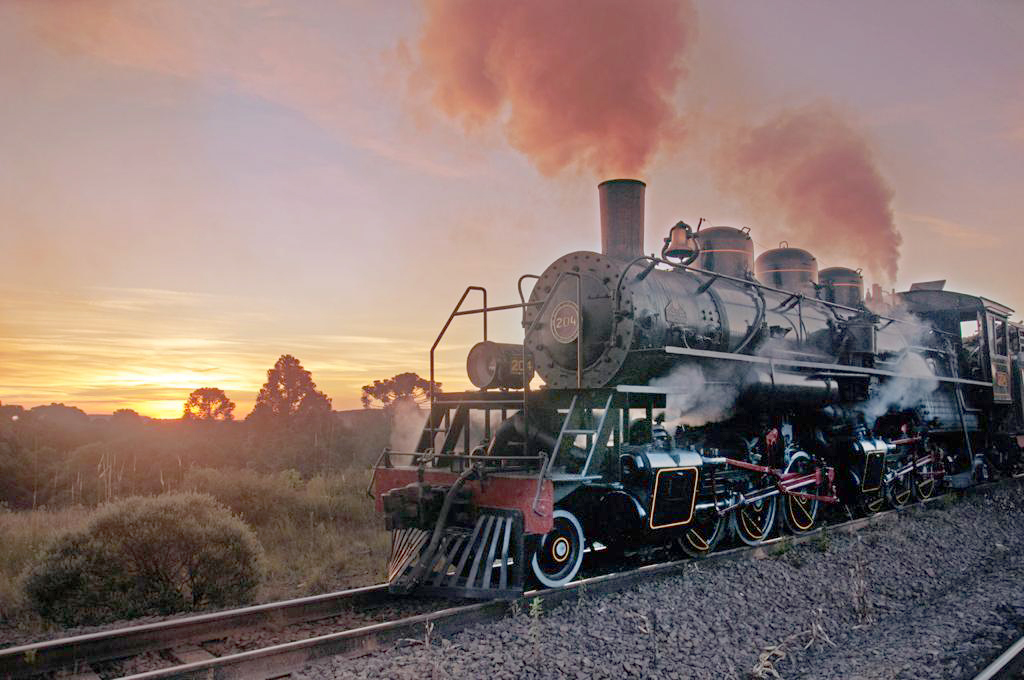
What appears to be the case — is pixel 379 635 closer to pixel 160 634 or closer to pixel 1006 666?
pixel 160 634

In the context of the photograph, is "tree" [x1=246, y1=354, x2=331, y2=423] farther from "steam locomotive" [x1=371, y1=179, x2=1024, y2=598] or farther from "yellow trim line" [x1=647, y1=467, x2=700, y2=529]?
"yellow trim line" [x1=647, y1=467, x2=700, y2=529]

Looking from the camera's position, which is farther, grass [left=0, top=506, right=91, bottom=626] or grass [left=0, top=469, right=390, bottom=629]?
grass [left=0, top=469, right=390, bottom=629]

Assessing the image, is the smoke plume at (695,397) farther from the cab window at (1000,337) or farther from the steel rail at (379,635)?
the cab window at (1000,337)

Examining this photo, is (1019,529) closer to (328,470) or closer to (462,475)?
(462,475)

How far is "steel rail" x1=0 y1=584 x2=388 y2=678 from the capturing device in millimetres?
4555

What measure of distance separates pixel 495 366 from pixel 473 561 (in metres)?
1.99

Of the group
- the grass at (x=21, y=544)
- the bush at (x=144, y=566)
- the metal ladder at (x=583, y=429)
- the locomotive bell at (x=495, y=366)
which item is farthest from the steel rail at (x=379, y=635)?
the grass at (x=21, y=544)

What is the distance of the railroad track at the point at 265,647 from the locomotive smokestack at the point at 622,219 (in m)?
3.39

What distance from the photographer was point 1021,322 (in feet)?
53.0

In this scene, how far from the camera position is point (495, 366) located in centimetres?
715

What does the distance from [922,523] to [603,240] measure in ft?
19.9

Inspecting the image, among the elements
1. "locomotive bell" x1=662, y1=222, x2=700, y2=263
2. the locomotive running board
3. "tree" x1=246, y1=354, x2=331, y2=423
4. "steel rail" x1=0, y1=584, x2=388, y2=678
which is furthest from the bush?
"tree" x1=246, y1=354, x2=331, y2=423

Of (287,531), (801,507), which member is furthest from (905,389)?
(287,531)

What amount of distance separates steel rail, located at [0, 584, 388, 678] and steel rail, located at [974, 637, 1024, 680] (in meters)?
4.44
